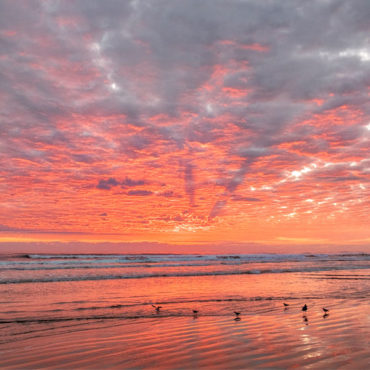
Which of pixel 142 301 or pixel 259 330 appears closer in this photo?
pixel 259 330

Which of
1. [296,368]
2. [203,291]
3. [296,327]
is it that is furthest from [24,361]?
[203,291]

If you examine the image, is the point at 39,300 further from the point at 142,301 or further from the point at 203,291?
the point at 203,291

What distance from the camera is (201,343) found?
9062 millimetres

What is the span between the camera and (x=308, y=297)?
1869 cm

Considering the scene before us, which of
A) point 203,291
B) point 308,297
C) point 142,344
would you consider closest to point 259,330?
point 142,344

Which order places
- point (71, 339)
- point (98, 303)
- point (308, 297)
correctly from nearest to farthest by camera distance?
point (71, 339), point (98, 303), point (308, 297)

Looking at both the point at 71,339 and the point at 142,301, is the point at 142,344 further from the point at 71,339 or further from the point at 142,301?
the point at 142,301

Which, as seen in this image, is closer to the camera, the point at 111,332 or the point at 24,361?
the point at 24,361

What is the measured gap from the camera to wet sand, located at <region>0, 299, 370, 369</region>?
7363 mm

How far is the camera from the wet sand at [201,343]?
7363mm

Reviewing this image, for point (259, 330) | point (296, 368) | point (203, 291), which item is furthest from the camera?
point (203, 291)

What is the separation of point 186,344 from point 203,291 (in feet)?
40.7

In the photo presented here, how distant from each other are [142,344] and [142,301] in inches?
334

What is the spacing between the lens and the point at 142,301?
17.3 metres
